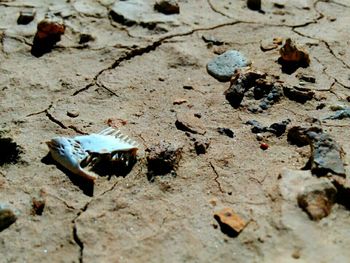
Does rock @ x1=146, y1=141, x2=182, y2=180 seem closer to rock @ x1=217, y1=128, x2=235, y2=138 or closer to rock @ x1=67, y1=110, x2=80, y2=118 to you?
rock @ x1=217, y1=128, x2=235, y2=138

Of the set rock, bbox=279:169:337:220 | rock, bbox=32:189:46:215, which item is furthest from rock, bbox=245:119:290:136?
rock, bbox=32:189:46:215

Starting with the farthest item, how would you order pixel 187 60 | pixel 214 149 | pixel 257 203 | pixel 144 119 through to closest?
pixel 187 60, pixel 144 119, pixel 214 149, pixel 257 203

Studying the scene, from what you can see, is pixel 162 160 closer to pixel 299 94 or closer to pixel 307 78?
pixel 299 94

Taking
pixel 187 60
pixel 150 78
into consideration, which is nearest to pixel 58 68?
pixel 150 78

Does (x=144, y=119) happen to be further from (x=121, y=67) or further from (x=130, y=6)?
(x=130, y=6)

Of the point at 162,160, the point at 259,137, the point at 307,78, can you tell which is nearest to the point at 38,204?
the point at 162,160
